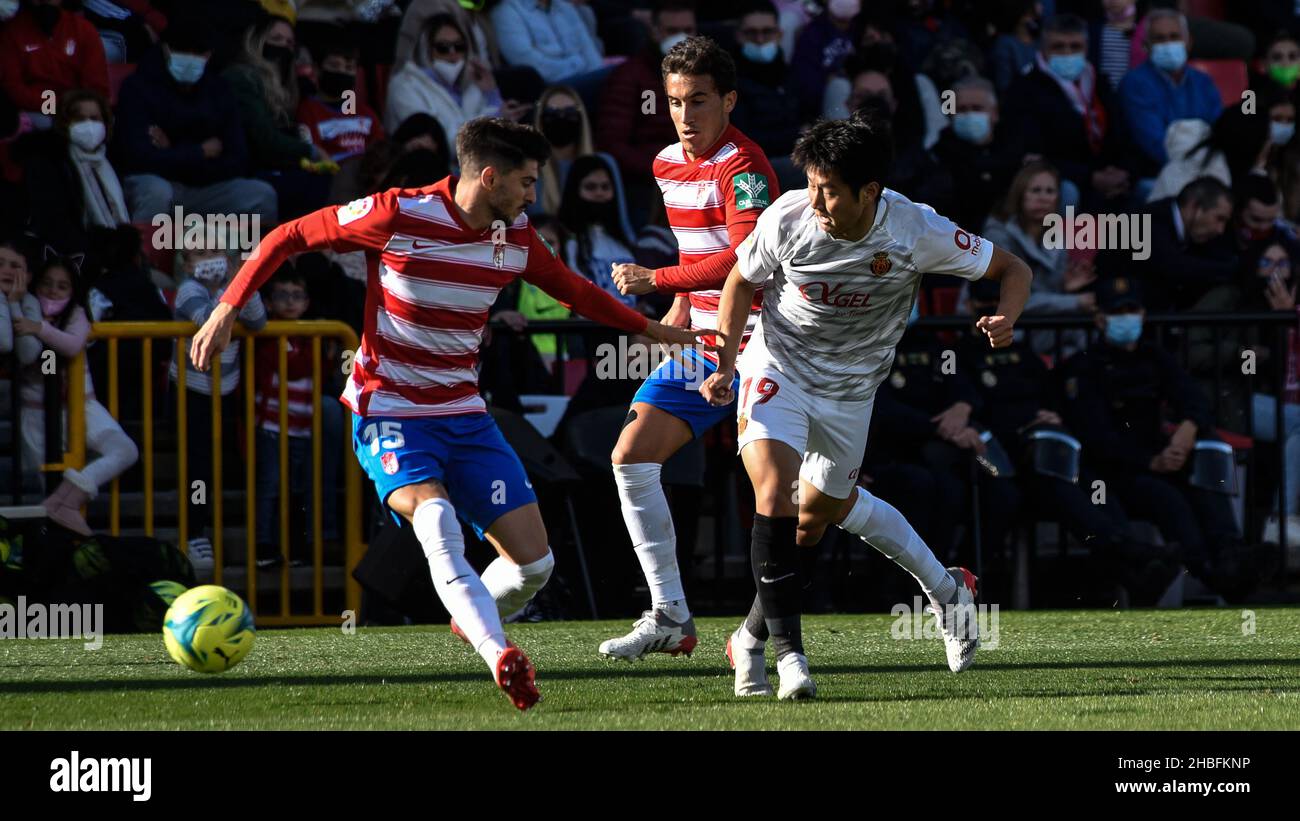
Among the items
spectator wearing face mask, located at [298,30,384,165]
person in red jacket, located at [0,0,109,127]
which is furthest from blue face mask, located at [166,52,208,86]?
spectator wearing face mask, located at [298,30,384,165]

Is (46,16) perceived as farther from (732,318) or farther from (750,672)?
(750,672)

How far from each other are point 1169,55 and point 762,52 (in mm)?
3115

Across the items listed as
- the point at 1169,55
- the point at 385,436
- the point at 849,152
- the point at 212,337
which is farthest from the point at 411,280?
the point at 1169,55

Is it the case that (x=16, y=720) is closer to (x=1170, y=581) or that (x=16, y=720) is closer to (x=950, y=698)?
(x=950, y=698)

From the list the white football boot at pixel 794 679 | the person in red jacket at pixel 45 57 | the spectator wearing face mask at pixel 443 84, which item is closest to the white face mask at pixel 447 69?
the spectator wearing face mask at pixel 443 84

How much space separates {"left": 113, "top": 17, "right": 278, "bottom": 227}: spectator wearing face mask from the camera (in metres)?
11.0

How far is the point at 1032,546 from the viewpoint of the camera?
1065 centimetres

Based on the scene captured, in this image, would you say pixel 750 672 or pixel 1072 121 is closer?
pixel 750 672

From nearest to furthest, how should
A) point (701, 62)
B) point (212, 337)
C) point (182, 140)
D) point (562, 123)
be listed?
point (212, 337) → point (701, 62) → point (182, 140) → point (562, 123)

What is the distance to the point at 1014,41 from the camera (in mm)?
14211

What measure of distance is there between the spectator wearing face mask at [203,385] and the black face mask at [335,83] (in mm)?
1960

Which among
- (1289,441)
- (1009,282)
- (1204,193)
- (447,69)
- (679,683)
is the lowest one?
(679,683)

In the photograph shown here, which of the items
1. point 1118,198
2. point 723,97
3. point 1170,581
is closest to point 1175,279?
point 1118,198

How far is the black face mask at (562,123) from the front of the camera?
39.5 feet
